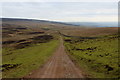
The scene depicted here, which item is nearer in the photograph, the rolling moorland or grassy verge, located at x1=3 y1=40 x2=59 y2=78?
the rolling moorland

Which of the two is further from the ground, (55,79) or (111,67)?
(111,67)

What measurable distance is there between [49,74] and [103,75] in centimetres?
893

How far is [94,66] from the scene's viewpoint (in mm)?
21188

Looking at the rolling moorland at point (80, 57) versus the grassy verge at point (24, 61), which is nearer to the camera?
the rolling moorland at point (80, 57)

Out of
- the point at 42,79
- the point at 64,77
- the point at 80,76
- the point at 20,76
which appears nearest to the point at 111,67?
the point at 80,76

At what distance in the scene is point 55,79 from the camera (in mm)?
16875

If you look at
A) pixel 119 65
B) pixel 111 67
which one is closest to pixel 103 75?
pixel 111 67

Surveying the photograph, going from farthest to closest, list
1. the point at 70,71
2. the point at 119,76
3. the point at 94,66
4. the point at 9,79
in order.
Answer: the point at 94,66 → the point at 70,71 → the point at 9,79 → the point at 119,76

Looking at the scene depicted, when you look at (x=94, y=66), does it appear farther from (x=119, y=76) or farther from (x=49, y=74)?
(x=49, y=74)

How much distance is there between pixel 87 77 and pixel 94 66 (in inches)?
197

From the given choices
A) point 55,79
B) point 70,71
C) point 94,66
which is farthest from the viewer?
point 94,66

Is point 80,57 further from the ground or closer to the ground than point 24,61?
further from the ground

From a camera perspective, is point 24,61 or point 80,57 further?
point 24,61

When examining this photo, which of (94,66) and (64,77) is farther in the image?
(94,66)
